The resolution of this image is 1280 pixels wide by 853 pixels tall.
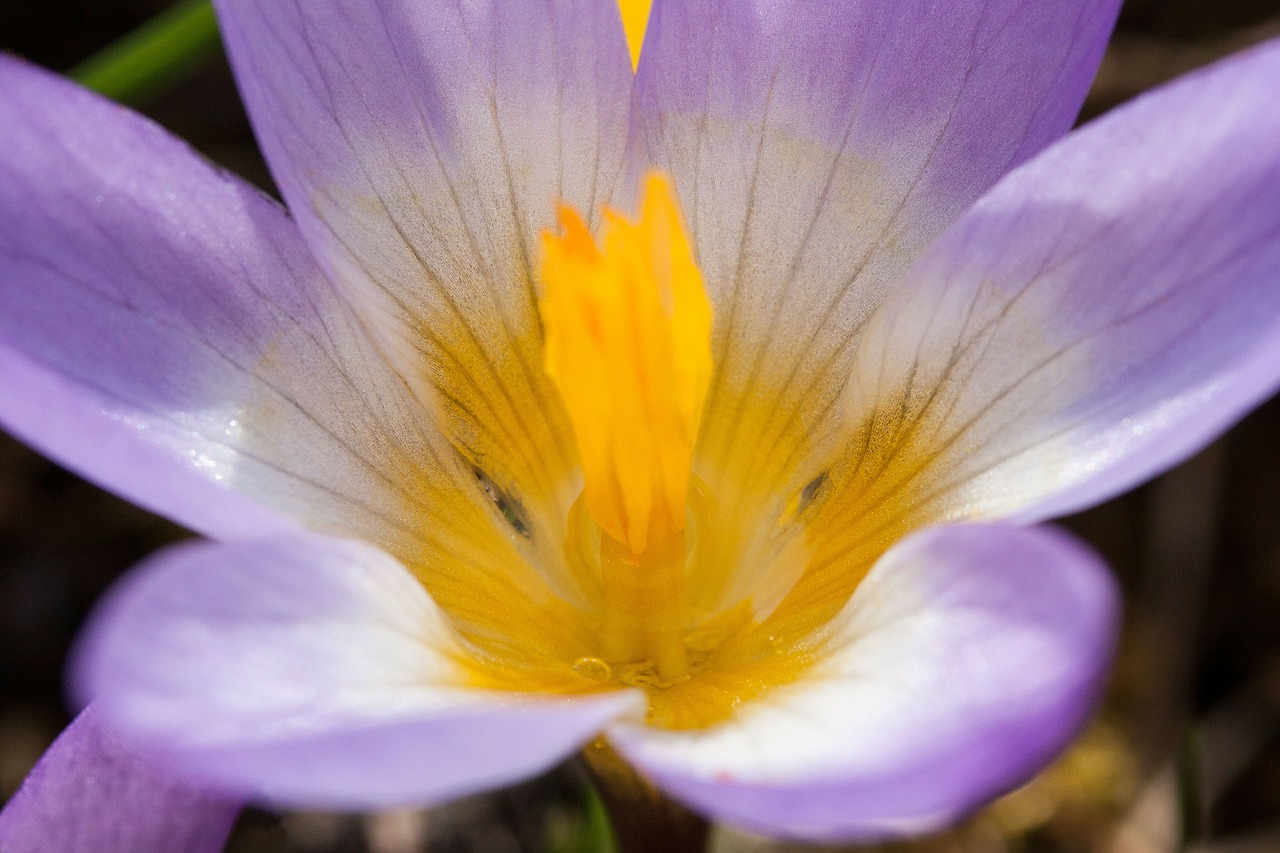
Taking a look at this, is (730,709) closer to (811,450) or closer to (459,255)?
(811,450)

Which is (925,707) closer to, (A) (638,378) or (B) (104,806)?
(A) (638,378)

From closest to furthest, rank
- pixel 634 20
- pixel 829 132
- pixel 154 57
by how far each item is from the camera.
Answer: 1. pixel 829 132
2. pixel 634 20
3. pixel 154 57

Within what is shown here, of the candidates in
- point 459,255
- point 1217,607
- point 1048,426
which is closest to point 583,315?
point 459,255

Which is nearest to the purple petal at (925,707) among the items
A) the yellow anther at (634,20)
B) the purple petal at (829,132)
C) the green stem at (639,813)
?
the green stem at (639,813)

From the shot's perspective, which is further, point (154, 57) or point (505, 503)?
point (154, 57)

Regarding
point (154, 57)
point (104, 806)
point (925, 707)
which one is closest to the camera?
point (925, 707)

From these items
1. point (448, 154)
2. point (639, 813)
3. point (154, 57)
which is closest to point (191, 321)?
point (448, 154)
